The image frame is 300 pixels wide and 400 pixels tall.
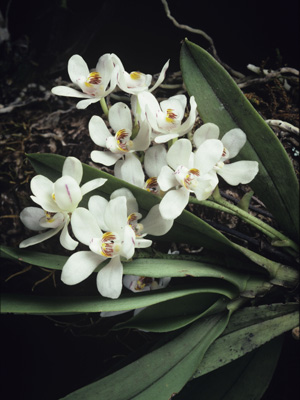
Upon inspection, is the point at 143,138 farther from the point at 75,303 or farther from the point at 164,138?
the point at 75,303

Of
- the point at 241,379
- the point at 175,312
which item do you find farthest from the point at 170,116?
the point at 241,379

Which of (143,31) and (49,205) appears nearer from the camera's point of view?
(49,205)

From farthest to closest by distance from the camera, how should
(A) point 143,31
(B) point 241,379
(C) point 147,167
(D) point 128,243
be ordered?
(A) point 143,31, (B) point 241,379, (C) point 147,167, (D) point 128,243

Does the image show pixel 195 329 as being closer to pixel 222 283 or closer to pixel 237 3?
pixel 222 283

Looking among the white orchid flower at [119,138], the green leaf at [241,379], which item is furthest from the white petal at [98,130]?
the green leaf at [241,379]

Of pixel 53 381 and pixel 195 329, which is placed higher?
pixel 195 329


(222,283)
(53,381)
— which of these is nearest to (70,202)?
(222,283)
